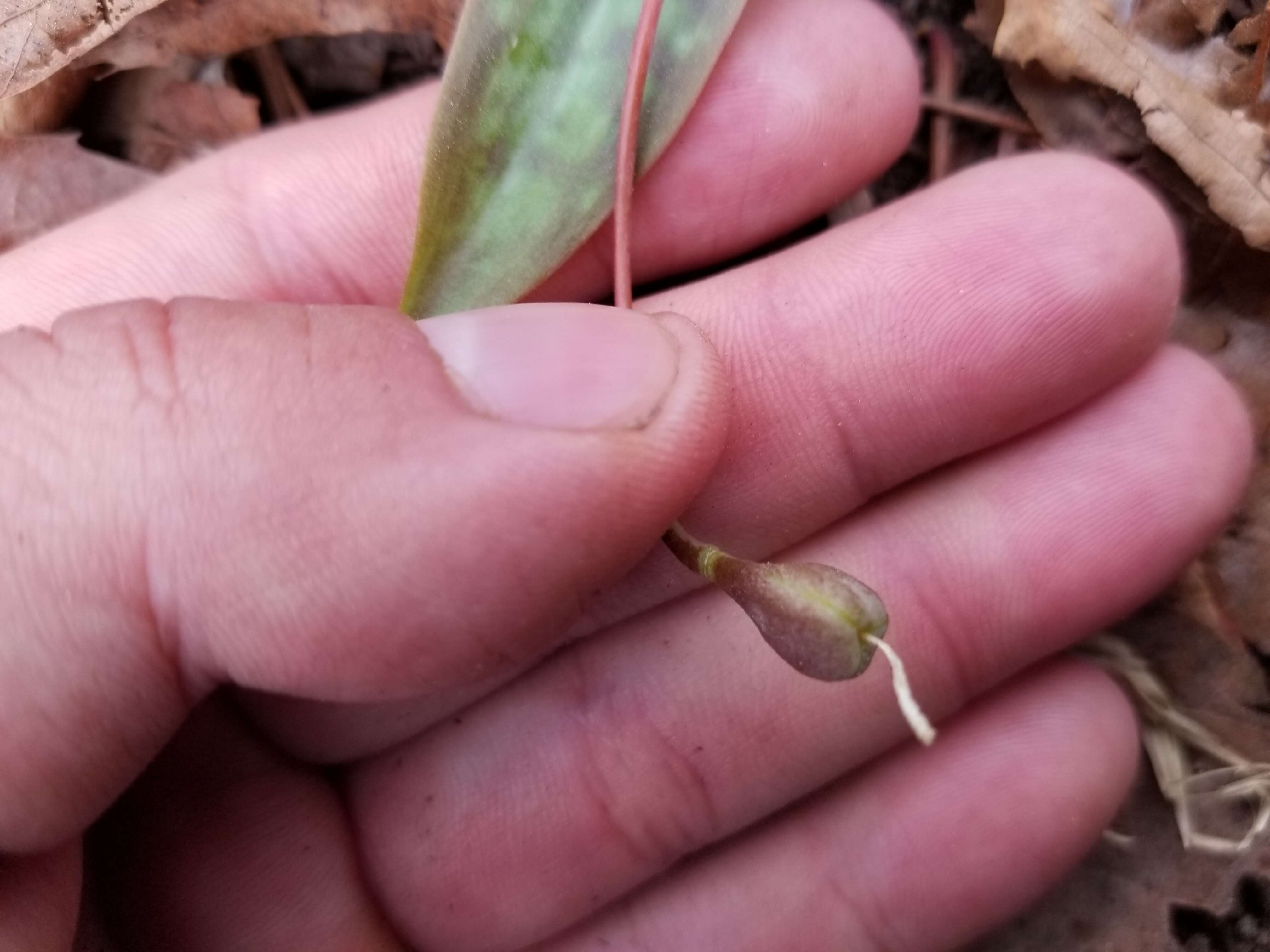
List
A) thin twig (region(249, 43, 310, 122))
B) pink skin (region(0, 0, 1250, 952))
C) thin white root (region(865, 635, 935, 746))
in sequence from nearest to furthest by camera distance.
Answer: thin white root (region(865, 635, 935, 746)), pink skin (region(0, 0, 1250, 952)), thin twig (region(249, 43, 310, 122))

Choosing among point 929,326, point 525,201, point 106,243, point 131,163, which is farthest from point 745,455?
point 131,163

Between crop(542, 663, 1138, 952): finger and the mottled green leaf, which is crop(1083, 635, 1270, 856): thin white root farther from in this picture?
the mottled green leaf

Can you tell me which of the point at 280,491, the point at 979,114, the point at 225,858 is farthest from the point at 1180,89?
the point at 225,858

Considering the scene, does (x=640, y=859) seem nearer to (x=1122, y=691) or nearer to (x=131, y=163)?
(x=1122, y=691)

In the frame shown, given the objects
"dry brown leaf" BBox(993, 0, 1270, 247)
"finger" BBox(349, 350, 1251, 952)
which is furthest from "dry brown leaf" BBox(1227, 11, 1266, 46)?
"finger" BBox(349, 350, 1251, 952)

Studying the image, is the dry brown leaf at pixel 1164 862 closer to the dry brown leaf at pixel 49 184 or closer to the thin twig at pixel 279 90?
the thin twig at pixel 279 90

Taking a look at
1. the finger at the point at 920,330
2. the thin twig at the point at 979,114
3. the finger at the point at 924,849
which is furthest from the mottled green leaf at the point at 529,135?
the finger at the point at 924,849
